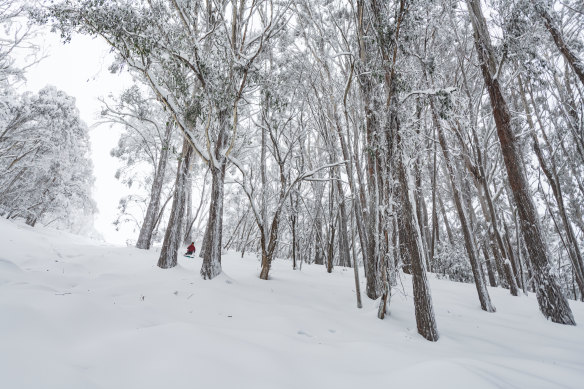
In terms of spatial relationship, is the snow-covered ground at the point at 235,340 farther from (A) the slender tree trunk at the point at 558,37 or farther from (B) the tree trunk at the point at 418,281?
(A) the slender tree trunk at the point at 558,37

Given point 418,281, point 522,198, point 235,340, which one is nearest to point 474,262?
point 522,198

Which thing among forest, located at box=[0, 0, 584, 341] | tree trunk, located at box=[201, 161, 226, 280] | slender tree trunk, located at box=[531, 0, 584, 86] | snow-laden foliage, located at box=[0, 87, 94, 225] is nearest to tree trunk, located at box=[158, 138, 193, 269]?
forest, located at box=[0, 0, 584, 341]

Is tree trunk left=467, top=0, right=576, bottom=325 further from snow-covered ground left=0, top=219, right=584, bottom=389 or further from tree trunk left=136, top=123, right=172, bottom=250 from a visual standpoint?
tree trunk left=136, top=123, right=172, bottom=250

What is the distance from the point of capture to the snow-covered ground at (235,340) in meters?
2.31

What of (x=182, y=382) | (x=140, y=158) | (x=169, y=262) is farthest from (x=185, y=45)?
(x=140, y=158)

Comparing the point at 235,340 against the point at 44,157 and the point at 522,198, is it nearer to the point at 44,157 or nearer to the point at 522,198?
the point at 522,198

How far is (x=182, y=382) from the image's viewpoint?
2227 millimetres

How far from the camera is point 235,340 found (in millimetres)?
3098

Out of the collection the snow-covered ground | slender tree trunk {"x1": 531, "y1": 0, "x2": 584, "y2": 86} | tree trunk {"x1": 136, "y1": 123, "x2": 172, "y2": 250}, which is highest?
slender tree trunk {"x1": 531, "y1": 0, "x2": 584, "y2": 86}

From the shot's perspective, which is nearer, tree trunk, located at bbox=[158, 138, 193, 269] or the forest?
the forest

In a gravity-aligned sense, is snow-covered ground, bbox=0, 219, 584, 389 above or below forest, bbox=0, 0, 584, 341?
below

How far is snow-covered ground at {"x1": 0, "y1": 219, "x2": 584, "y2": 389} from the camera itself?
7.58 ft

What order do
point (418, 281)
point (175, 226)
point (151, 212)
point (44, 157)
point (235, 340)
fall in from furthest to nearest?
1. point (44, 157)
2. point (151, 212)
3. point (175, 226)
4. point (418, 281)
5. point (235, 340)

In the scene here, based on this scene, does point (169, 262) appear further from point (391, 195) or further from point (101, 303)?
point (391, 195)
